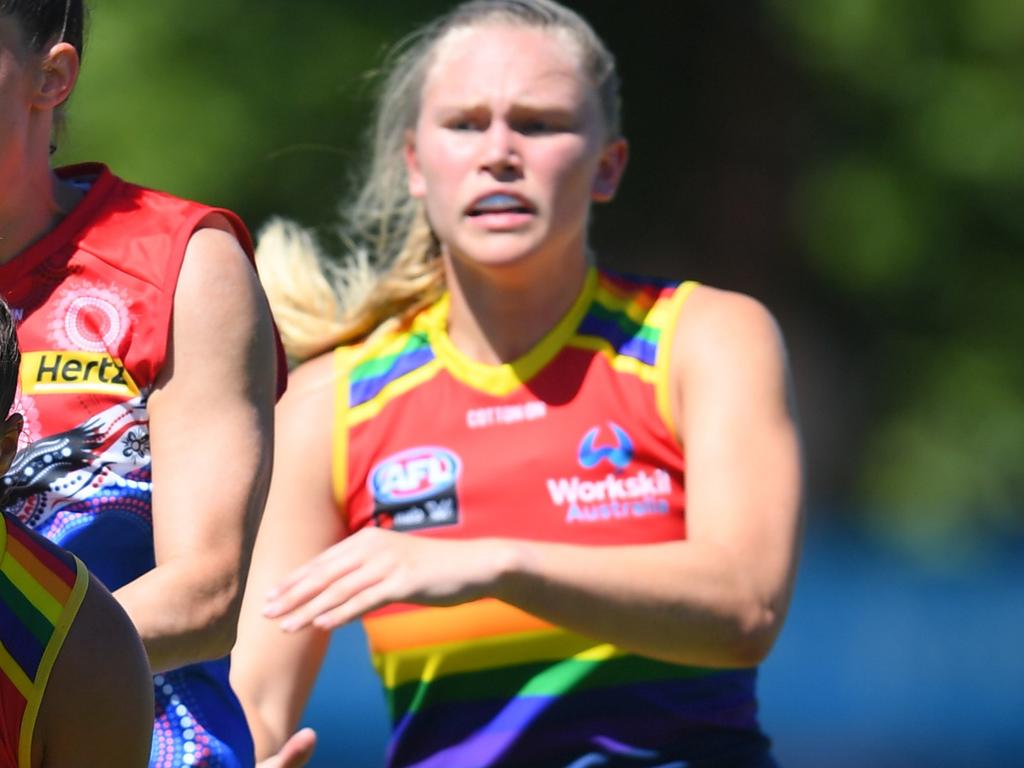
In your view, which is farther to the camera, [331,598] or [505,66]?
[505,66]

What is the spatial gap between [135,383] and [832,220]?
7522 mm

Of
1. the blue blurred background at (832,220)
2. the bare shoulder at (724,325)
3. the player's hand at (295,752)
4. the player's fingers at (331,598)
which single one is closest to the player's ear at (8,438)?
the player's fingers at (331,598)

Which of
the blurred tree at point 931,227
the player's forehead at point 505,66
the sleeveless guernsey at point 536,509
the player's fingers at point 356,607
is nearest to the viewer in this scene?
the player's fingers at point 356,607

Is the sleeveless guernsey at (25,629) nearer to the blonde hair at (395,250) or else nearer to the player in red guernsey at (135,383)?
the player in red guernsey at (135,383)

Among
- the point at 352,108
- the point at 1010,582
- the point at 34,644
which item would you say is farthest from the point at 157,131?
the point at 34,644

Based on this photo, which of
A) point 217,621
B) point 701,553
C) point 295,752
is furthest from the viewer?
point 701,553

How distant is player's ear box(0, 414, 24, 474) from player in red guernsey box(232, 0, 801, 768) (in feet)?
3.92

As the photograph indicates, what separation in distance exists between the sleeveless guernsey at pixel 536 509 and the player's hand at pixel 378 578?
1.66 ft

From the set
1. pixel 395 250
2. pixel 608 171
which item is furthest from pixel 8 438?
pixel 395 250

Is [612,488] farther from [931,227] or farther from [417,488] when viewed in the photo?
[931,227]

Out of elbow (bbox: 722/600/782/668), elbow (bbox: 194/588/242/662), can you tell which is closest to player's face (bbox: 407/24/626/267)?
elbow (bbox: 722/600/782/668)

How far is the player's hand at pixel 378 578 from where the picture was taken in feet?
7.32

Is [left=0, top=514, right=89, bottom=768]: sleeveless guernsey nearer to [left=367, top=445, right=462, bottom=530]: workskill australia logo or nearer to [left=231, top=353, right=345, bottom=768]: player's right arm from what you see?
[left=231, top=353, right=345, bottom=768]: player's right arm

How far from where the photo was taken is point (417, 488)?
304 centimetres
